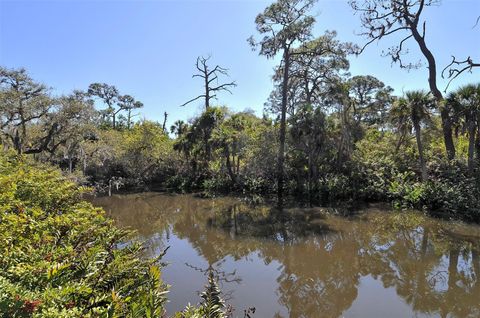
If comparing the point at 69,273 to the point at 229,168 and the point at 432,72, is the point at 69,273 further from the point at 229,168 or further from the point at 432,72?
the point at 432,72

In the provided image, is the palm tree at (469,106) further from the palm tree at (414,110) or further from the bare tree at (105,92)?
the bare tree at (105,92)

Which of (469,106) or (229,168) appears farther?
(229,168)

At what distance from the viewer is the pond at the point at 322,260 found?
7.12 m

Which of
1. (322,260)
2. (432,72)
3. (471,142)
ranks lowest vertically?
(322,260)

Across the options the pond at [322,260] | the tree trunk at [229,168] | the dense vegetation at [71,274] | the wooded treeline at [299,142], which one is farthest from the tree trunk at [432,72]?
the dense vegetation at [71,274]

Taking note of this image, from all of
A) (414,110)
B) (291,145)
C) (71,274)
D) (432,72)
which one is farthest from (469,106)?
(71,274)

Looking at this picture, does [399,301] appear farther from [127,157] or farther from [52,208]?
[127,157]

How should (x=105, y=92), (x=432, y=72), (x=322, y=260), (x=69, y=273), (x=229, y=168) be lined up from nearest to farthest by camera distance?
(x=69, y=273), (x=322, y=260), (x=432, y=72), (x=229, y=168), (x=105, y=92)

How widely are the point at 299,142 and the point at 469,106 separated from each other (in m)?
8.74

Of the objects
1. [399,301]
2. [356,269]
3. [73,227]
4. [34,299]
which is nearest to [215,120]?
[356,269]

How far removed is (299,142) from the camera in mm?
21250

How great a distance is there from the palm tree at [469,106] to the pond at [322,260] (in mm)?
5099

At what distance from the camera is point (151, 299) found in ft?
9.09

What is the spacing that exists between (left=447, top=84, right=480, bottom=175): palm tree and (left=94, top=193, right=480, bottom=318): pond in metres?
5.10
